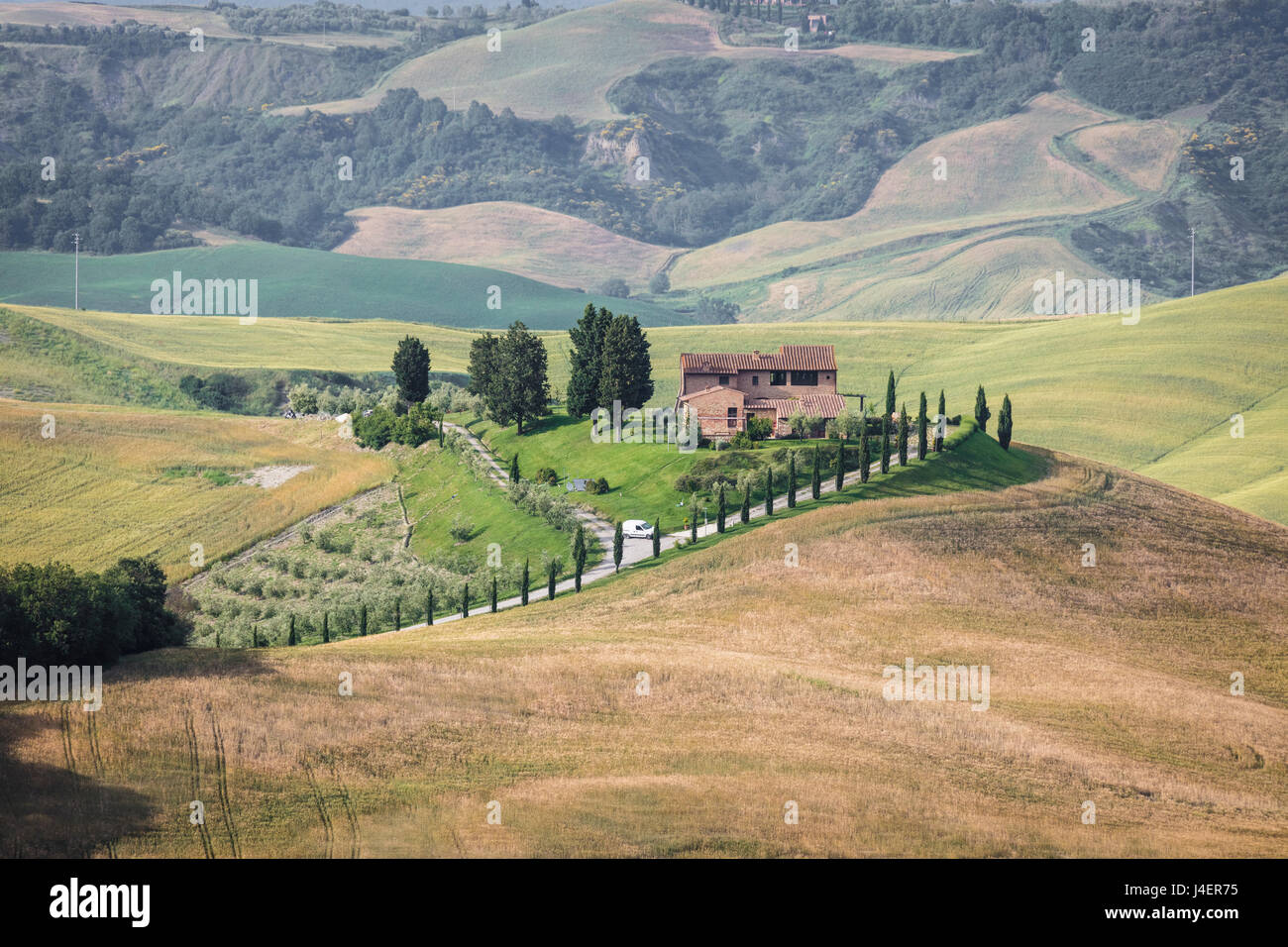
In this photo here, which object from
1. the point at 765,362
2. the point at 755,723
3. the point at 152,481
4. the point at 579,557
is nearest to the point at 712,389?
the point at 765,362

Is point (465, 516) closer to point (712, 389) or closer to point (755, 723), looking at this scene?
point (712, 389)

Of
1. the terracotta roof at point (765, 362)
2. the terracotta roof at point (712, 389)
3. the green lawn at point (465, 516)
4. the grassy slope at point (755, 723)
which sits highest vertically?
the terracotta roof at point (765, 362)

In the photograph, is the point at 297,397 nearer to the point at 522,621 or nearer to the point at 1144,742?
the point at 522,621

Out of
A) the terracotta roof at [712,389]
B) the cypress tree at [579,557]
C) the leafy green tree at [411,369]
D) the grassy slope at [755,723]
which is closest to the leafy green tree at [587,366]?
the terracotta roof at [712,389]

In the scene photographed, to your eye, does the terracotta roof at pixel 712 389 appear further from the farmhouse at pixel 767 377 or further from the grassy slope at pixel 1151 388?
the grassy slope at pixel 1151 388

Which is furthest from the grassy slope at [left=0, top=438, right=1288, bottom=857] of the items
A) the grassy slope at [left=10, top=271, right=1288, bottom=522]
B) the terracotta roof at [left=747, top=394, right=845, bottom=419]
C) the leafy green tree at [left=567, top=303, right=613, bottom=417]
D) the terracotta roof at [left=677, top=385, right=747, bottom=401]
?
the grassy slope at [left=10, top=271, right=1288, bottom=522]
